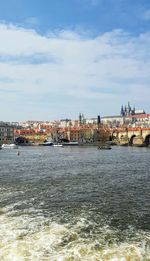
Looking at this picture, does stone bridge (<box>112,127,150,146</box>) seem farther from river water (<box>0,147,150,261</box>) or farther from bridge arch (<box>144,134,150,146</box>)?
river water (<box>0,147,150,261</box>)

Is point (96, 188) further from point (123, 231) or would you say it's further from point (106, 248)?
point (106, 248)

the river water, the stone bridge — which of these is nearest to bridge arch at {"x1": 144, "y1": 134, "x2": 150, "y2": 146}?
the stone bridge

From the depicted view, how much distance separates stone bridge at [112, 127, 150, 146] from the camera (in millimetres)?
145625

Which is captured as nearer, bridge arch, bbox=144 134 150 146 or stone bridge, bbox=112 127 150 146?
bridge arch, bbox=144 134 150 146

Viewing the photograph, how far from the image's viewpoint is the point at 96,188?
27422 mm

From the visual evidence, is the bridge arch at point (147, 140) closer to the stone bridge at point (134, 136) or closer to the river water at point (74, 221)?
the stone bridge at point (134, 136)

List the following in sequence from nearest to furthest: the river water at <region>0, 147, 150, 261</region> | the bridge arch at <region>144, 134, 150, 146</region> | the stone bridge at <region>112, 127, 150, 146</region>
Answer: the river water at <region>0, 147, 150, 261</region> < the bridge arch at <region>144, 134, 150, 146</region> < the stone bridge at <region>112, 127, 150, 146</region>

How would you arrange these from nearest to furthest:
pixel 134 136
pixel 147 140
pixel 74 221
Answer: pixel 74 221 < pixel 147 140 < pixel 134 136

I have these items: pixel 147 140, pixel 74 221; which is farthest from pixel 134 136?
pixel 74 221

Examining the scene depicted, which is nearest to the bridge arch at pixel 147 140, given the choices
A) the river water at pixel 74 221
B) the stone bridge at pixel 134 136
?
the stone bridge at pixel 134 136

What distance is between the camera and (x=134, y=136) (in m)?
154

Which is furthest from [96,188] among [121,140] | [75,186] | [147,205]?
[121,140]

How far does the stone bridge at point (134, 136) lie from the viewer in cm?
14562

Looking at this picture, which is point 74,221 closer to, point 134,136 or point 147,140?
point 147,140
